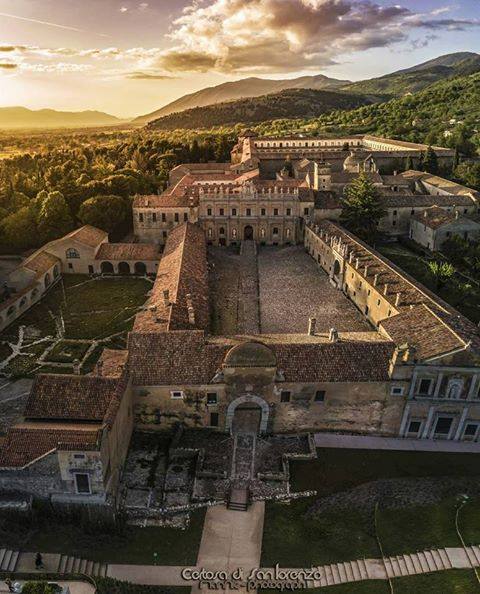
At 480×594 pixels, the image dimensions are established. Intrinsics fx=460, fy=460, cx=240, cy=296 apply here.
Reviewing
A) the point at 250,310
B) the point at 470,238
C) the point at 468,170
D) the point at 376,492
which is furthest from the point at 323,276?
the point at 468,170

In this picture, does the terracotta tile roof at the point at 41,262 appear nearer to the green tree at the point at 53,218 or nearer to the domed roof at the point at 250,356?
the green tree at the point at 53,218

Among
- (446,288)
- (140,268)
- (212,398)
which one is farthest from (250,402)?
(140,268)

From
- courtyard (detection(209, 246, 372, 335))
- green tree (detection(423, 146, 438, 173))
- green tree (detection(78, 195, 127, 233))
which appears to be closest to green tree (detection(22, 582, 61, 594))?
courtyard (detection(209, 246, 372, 335))

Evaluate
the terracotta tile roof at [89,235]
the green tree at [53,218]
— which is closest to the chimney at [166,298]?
the terracotta tile roof at [89,235]

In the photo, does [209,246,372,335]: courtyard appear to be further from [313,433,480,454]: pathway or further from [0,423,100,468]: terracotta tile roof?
[0,423,100,468]: terracotta tile roof

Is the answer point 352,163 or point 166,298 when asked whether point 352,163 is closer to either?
point 352,163

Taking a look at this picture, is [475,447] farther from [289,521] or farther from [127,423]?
[127,423]
